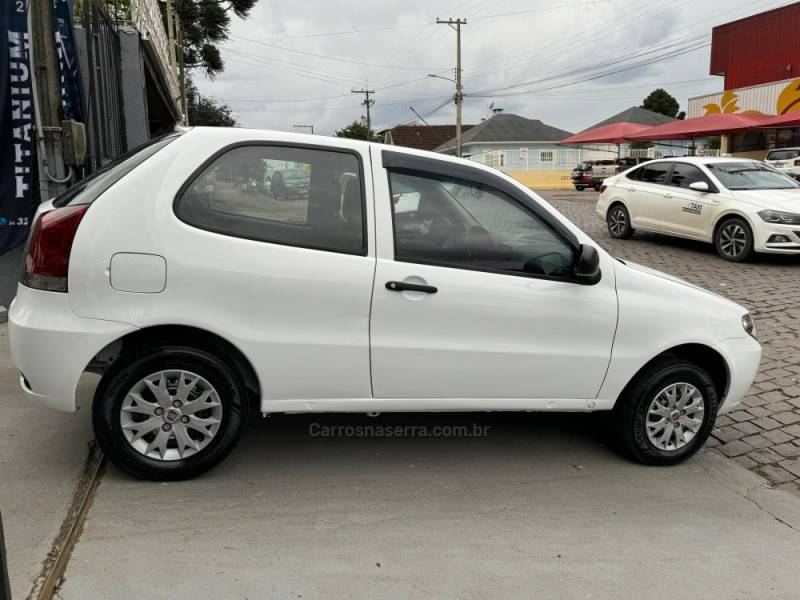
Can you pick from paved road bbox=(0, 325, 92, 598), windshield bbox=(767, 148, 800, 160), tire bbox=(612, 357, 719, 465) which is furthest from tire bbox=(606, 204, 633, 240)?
windshield bbox=(767, 148, 800, 160)

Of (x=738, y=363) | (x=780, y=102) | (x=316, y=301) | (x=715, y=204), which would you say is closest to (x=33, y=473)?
(x=316, y=301)

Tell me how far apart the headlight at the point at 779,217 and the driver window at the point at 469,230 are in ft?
25.3

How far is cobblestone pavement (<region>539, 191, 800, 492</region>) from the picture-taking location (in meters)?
4.56

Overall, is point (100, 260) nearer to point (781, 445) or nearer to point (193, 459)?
point (193, 459)

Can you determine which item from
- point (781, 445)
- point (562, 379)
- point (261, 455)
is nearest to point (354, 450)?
point (261, 455)

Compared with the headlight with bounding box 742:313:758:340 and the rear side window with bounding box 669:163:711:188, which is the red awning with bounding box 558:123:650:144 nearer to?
the rear side window with bounding box 669:163:711:188

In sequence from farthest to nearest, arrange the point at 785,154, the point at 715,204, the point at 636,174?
1. the point at 785,154
2. the point at 636,174
3. the point at 715,204

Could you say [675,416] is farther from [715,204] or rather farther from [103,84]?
[715,204]

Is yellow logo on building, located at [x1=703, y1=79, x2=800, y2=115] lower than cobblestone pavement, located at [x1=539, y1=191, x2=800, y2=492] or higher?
higher

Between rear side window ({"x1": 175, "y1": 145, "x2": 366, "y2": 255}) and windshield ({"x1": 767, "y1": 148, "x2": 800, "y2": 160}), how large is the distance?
87.9 ft

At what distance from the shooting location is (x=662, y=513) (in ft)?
12.0

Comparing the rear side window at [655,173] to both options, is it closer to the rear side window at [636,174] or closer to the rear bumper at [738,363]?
the rear side window at [636,174]

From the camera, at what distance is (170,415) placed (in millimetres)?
3525

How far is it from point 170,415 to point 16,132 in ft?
16.0
